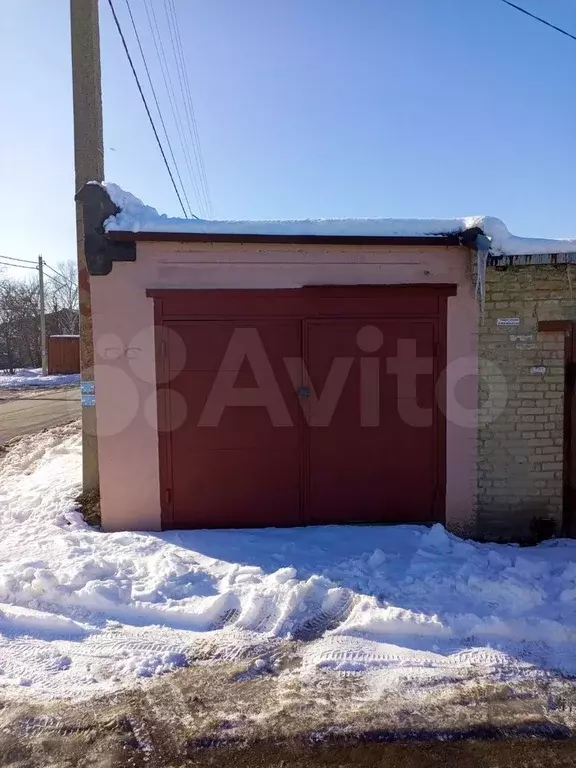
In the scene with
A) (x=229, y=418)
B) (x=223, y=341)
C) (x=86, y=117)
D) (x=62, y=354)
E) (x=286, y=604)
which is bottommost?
(x=286, y=604)

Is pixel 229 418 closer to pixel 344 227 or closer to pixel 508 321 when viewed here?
pixel 344 227

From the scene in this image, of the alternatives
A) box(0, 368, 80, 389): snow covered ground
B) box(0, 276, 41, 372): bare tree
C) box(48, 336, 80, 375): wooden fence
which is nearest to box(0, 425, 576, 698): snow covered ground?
box(0, 368, 80, 389): snow covered ground

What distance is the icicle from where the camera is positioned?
15.8ft

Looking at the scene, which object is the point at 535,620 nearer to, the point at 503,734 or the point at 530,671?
the point at 530,671

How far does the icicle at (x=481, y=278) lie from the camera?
4.81 meters

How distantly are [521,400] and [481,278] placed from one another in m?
1.26

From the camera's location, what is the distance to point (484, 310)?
5.03 m

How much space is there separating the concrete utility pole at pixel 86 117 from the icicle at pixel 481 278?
13.2 ft

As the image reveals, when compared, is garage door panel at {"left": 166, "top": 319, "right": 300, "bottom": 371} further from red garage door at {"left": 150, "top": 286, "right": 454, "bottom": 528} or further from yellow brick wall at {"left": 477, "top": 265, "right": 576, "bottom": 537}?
yellow brick wall at {"left": 477, "top": 265, "right": 576, "bottom": 537}

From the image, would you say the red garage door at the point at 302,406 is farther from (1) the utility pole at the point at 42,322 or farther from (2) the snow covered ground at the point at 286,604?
(1) the utility pole at the point at 42,322

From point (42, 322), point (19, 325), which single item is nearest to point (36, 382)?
point (42, 322)

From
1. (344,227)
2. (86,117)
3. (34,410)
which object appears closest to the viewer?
(344,227)

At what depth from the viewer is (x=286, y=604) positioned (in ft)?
11.9

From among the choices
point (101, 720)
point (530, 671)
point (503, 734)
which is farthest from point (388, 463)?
point (101, 720)
